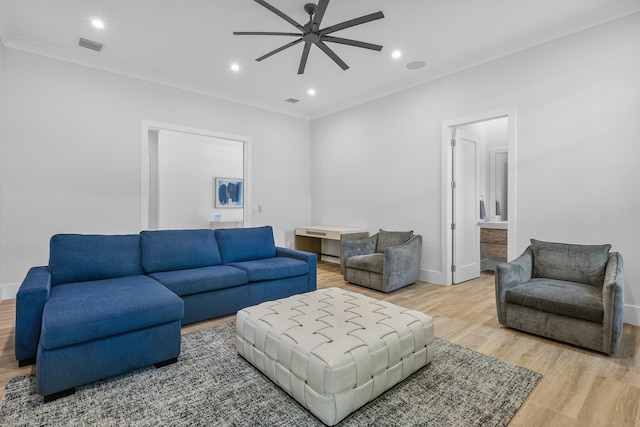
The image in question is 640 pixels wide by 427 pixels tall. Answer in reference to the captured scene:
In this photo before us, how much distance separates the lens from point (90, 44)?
3656mm

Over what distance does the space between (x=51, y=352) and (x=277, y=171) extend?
4562mm

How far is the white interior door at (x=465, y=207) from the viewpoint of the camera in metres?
4.43

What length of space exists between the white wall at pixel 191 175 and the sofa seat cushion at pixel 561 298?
5459mm

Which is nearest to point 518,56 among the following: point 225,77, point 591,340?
point 591,340

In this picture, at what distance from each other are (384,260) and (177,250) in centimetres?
244

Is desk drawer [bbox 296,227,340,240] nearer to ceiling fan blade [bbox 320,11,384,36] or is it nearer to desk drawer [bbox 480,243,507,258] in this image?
desk drawer [bbox 480,243,507,258]

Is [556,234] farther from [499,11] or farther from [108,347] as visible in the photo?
[108,347]

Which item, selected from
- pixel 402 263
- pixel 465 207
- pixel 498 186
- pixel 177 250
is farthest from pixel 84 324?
pixel 498 186

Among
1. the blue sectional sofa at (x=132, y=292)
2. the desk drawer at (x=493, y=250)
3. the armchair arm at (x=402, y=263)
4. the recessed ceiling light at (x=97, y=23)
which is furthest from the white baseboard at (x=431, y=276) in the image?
the recessed ceiling light at (x=97, y=23)

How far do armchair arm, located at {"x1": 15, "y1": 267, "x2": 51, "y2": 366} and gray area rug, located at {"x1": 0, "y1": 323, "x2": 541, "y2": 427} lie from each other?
21 centimetres

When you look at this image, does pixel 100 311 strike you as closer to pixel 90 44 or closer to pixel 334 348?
pixel 334 348

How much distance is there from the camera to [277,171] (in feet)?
19.6

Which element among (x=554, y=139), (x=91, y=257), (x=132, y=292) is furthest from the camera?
(x=554, y=139)

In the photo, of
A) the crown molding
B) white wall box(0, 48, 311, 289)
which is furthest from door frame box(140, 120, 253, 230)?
the crown molding
